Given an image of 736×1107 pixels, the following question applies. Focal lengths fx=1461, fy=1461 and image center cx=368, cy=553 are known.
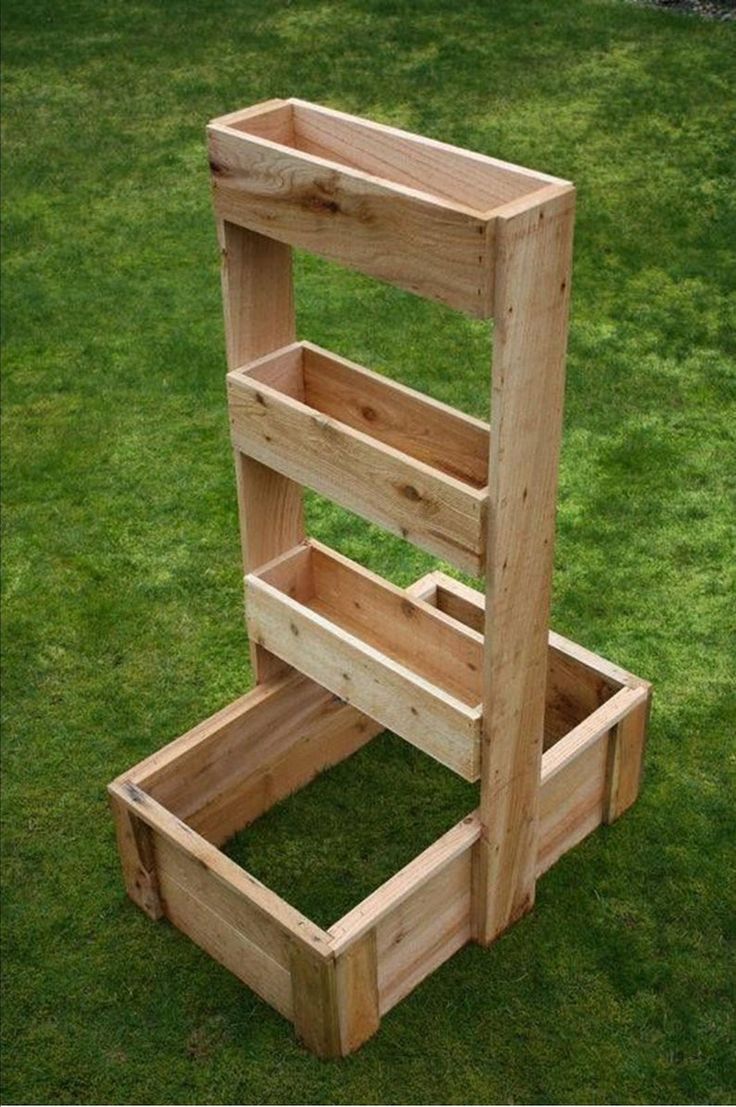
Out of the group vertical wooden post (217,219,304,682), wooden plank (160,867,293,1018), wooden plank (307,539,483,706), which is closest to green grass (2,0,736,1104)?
wooden plank (160,867,293,1018)

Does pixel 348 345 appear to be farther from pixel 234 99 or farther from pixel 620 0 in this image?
pixel 620 0

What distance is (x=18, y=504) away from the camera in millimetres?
4645

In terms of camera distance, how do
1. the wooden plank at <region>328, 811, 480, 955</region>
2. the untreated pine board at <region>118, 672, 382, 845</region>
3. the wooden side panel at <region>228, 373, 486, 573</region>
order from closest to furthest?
the wooden side panel at <region>228, 373, 486, 573</region> → the wooden plank at <region>328, 811, 480, 955</region> → the untreated pine board at <region>118, 672, 382, 845</region>

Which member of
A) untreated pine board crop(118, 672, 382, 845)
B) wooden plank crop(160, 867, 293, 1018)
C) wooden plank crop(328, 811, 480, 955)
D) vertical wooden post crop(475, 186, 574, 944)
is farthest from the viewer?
untreated pine board crop(118, 672, 382, 845)

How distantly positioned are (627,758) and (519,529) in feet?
3.15

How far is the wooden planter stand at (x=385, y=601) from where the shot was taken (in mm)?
2422

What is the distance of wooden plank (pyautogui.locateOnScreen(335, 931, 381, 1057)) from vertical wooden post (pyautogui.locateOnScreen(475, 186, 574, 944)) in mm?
313

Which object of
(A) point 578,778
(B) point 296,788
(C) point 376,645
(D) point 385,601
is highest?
(D) point 385,601

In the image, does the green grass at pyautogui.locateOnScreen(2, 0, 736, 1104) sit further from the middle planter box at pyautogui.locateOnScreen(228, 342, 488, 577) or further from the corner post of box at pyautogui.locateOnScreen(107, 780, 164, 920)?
the middle planter box at pyautogui.locateOnScreen(228, 342, 488, 577)

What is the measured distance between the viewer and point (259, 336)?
298 cm

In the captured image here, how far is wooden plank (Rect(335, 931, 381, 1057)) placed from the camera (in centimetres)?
279

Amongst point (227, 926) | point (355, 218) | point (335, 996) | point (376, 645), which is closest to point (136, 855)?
point (227, 926)

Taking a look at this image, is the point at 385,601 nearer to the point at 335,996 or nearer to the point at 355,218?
the point at 335,996

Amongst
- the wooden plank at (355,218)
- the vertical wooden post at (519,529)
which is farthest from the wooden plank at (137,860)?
the wooden plank at (355,218)
